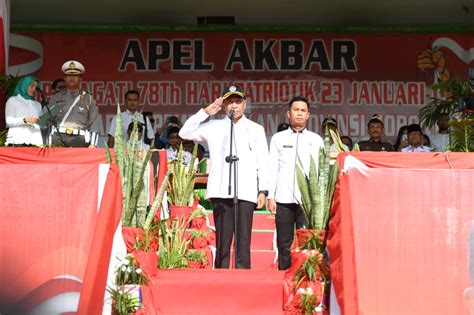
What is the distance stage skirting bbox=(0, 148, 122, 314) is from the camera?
537cm

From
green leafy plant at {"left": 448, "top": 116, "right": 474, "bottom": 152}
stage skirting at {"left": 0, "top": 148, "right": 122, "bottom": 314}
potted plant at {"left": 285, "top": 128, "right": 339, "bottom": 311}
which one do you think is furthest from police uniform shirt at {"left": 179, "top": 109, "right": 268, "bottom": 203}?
green leafy plant at {"left": 448, "top": 116, "right": 474, "bottom": 152}

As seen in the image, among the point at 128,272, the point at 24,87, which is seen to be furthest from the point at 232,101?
the point at 24,87

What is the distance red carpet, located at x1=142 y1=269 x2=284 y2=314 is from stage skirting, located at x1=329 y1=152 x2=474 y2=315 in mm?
546

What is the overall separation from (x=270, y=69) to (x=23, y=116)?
224 inches

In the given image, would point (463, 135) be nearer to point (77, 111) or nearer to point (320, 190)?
point (320, 190)

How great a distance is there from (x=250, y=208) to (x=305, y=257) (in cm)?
110

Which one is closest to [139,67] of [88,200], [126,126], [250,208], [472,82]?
[126,126]

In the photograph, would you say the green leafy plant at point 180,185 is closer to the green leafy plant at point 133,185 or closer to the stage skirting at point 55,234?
the green leafy plant at point 133,185

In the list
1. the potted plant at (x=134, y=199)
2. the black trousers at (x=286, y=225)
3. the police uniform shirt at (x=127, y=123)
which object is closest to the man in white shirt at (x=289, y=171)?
the black trousers at (x=286, y=225)

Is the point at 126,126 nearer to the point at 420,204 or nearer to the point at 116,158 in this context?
the point at 116,158

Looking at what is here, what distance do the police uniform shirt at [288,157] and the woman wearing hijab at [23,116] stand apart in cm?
240

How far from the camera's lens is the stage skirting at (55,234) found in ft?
17.6

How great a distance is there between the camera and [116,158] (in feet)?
20.1

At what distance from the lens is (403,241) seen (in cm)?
540
